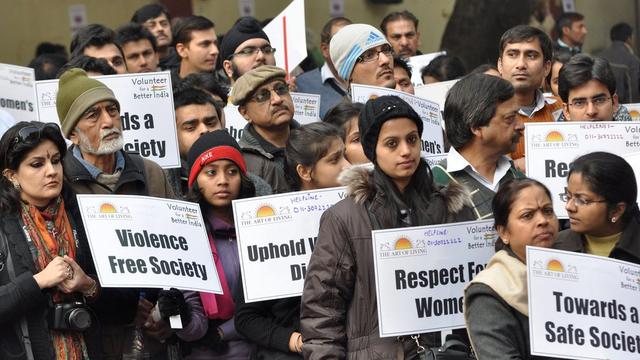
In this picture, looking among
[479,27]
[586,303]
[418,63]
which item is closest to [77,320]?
[586,303]

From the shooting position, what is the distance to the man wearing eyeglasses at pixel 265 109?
859cm

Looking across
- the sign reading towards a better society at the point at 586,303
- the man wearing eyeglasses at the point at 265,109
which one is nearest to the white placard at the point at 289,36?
the man wearing eyeglasses at the point at 265,109

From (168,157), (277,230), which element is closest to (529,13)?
(168,157)

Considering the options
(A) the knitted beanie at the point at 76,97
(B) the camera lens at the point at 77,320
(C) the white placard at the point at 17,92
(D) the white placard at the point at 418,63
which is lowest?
(B) the camera lens at the point at 77,320

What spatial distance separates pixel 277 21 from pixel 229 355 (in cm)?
418

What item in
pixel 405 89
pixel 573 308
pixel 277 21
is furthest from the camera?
pixel 277 21

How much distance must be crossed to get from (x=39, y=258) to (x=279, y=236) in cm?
117

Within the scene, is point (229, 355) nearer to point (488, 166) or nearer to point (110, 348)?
point (110, 348)

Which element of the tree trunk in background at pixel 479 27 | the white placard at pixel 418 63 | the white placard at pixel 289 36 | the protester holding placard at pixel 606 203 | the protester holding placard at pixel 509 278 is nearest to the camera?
the protester holding placard at pixel 509 278

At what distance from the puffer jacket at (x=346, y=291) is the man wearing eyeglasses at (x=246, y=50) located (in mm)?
3451

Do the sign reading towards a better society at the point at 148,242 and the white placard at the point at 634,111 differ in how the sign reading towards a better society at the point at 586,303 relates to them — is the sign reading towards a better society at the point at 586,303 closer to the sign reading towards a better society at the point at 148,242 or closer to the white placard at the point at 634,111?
the sign reading towards a better society at the point at 148,242

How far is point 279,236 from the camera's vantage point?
7383 mm

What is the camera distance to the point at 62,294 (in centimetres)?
704

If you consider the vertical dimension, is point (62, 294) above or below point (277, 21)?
below
